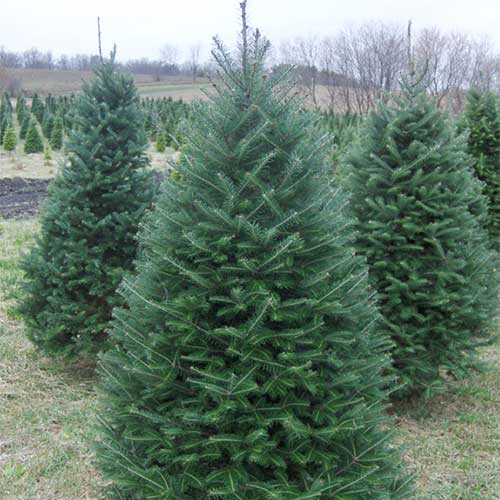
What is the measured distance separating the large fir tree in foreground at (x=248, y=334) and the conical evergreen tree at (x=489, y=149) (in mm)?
6403

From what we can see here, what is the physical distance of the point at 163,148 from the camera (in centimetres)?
2564

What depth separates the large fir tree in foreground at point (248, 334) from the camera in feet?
7.25

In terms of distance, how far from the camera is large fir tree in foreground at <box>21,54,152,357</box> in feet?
15.9

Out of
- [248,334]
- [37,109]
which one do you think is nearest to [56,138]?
[37,109]

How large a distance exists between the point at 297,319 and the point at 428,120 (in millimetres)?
3094

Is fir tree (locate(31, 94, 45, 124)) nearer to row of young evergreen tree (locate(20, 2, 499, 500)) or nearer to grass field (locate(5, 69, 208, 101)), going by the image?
grass field (locate(5, 69, 208, 101))

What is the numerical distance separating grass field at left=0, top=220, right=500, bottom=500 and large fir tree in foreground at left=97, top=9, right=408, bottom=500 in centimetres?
90

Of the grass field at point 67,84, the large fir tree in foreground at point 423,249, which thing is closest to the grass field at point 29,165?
the large fir tree in foreground at point 423,249

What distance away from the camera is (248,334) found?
221 centimetres

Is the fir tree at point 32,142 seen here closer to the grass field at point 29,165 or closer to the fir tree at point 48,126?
the grass field at point 29,165

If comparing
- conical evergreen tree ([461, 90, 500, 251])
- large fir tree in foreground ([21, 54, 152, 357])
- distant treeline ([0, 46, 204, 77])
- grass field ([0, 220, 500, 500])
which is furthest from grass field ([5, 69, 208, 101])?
grass field ([0, 220, 500, 500])

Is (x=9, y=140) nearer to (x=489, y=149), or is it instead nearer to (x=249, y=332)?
(x=489, y=149)

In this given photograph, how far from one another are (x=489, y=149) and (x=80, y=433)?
22.4ft

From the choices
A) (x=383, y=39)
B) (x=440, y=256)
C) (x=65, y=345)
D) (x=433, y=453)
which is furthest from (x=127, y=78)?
(x=383, y=39)
